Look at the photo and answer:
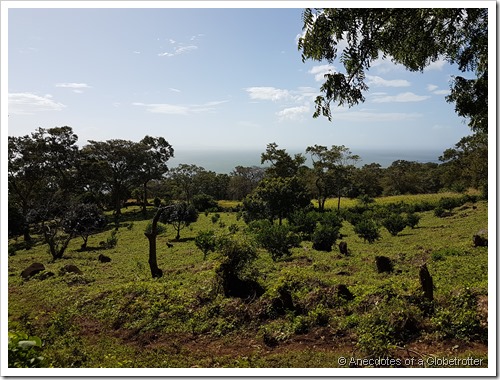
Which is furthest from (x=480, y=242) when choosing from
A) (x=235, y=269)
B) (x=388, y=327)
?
(x=235, y=269)

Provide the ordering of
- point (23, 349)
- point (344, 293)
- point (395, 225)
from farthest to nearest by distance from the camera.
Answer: point (395, 225) → point (344, 293) → point (23, 349)

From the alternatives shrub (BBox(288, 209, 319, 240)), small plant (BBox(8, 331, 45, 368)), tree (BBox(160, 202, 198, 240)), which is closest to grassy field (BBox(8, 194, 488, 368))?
small plant (BBox(8, 331, 45, 368))

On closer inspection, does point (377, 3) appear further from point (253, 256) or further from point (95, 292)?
point (95, 292)

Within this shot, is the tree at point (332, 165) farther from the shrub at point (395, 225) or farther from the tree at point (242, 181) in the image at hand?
the tree at point (242, 181)

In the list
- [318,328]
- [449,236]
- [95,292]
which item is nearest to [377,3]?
[318,328]

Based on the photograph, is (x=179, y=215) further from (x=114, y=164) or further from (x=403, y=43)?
(x=403, y=43)

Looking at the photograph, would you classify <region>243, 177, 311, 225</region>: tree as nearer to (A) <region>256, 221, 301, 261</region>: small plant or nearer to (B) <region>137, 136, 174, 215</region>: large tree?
(A) <region>256, 221, 301, 261</region>: small plant

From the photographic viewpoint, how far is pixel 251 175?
68625 millimetres

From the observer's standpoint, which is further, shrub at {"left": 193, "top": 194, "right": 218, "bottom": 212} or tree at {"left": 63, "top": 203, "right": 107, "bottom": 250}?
shrub at {"left": 193, "top": 194, "right": 218, "bottom": 212}

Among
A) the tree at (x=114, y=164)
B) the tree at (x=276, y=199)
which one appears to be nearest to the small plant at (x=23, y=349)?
the tree at (x=276, y=199)

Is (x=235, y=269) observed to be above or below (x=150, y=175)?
below

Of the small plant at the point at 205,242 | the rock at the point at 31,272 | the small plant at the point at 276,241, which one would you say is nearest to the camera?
the rock at the point at 31,272

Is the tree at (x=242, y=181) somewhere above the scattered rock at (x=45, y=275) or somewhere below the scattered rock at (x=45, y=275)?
above

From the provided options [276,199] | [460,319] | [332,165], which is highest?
[332,165]
